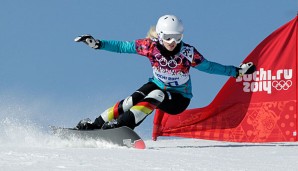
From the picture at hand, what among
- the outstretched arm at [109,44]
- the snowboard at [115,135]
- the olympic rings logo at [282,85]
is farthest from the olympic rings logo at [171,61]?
the olympic rings logo at [282,85]

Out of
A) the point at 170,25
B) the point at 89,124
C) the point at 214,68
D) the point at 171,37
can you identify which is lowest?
the point at 89,124

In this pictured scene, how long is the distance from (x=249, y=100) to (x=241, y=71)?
1.98ft

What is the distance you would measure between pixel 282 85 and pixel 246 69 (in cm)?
61

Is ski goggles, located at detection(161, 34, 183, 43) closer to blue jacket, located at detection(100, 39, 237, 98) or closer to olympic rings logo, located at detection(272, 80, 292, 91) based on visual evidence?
blue jacket, located at detection(100, 39, 237, 98)

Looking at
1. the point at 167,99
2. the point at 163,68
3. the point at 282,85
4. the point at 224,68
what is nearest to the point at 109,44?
the point at 163,68

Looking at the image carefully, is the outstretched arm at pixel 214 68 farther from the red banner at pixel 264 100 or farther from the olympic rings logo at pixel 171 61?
the red banner at pixel 264 100

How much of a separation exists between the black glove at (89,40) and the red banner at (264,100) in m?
1.49

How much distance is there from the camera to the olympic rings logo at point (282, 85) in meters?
7.02

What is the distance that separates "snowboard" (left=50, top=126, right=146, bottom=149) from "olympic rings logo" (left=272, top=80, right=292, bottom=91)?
8.23 ft

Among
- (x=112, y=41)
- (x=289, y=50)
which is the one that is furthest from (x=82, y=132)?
(x=289, y=50)

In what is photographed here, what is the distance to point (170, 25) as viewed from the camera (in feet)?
19.2

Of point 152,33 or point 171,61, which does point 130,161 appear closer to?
point 171,61

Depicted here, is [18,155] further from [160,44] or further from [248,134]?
[248,134]

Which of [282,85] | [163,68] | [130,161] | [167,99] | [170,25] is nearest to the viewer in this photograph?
[130,161]
